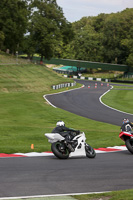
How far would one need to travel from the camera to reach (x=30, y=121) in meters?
31.8

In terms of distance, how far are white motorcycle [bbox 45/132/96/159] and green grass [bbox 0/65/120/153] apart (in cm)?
249

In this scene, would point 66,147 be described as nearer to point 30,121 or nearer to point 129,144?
point 129,144

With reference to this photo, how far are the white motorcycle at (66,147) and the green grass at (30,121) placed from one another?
8.18 feet

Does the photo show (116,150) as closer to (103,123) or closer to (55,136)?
(55,136)

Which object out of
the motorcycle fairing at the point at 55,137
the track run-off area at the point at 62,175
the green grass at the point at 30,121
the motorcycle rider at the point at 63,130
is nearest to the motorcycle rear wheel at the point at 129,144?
the track run-off area at the point at 62,175

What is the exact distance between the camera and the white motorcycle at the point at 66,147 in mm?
15148

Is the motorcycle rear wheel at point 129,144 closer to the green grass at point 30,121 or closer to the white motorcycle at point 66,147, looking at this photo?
the white motorcycle at point 66,147

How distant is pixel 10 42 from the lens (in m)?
101

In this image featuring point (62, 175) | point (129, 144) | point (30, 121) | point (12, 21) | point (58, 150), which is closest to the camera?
point (62, 175)

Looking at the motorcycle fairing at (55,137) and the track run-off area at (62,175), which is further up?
the motorcycle fairing at (55,137)

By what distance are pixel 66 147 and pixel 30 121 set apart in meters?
16.7

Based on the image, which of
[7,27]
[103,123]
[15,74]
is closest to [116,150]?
[103,123]

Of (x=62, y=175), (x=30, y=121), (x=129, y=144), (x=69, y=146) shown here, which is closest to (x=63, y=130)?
(x=69, y=146)

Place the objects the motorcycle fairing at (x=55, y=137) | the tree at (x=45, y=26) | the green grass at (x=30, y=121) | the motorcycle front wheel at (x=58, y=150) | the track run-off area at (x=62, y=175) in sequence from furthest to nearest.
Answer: the tree at (x=45, y=26) < the green grass at (x=30, y=121) < the motorcycle front wheel at (x=58, y=150) < the motorcycle fairing at (x=55, y=137) < the track run-off area at (x=62, y=175)
